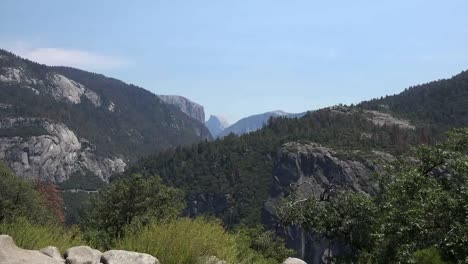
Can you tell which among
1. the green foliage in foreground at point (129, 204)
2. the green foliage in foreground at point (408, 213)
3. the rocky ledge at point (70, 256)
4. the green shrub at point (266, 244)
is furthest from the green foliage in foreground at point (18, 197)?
the rocky ledge at point (70, 256)

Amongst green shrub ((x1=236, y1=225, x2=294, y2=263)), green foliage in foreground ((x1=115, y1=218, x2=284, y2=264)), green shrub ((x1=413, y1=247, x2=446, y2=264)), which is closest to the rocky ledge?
green foliage in foreground ((x1=115, y1=218, x2=284, y2=264))

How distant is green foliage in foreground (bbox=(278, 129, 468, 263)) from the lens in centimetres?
1434

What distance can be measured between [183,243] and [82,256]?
2.33 meters

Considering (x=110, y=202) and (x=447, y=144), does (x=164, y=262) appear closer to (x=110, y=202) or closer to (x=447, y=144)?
(x=447, y=144)

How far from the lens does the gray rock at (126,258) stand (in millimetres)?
10477

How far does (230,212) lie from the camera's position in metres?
183

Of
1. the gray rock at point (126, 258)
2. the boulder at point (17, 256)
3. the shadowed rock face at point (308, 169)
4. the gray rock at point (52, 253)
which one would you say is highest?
the boulder at point (17, 256)

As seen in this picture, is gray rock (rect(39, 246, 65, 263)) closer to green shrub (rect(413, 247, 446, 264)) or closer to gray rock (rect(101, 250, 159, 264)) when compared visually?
gray rock (rect(101, 250, 159, 264))

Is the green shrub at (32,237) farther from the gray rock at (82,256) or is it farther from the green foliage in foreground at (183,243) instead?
the green foliage in foreground at (183,243)

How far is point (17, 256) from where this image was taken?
9.81 m

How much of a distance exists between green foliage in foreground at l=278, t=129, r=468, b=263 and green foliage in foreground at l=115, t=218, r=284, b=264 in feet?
17.8

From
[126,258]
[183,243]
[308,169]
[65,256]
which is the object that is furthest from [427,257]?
[308,169]

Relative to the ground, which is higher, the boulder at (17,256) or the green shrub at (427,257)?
the boulder at (17,256)

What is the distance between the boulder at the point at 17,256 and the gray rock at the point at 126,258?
103 cm
